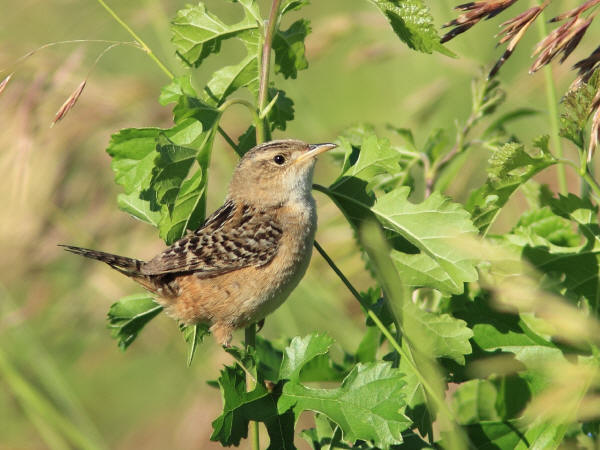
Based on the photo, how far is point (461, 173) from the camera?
14.5ft

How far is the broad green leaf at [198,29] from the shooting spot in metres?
2.52

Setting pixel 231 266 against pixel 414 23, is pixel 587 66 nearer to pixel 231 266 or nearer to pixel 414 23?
pixel 414 23

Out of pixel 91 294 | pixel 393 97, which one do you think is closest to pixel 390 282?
pixel 91 294

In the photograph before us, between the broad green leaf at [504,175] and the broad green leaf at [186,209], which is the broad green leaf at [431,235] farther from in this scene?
the broad green leaf at [186,209]

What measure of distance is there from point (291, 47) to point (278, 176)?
1013 millimetres

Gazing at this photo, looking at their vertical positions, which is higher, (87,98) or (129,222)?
(87,98)

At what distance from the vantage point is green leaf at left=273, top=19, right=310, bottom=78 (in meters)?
2.64

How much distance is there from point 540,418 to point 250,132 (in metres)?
1.39

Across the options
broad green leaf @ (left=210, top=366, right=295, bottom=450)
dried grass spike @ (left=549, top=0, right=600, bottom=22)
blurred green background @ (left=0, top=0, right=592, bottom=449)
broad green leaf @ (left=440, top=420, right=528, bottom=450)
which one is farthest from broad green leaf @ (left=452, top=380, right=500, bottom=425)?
blurred green background @ (left=0, top=0, right=592, bottom=449)

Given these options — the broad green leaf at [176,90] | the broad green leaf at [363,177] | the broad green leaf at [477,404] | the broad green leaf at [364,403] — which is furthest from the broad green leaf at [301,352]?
the broad green leaf at [176,90]

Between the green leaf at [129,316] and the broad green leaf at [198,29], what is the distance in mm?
901

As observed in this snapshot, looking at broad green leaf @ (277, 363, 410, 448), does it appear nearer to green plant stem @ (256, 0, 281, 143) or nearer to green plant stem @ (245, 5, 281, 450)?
green plant stem @ (245, 5, 281, 450)

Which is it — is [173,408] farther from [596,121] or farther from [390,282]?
[596,121]

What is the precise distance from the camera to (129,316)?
271 cm
